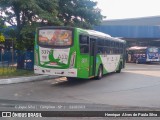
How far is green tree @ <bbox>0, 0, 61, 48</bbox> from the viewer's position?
60.8 ft

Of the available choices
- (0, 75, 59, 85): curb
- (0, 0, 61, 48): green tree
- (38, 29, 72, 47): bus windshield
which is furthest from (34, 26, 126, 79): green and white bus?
(0, 0, 61, 48): green tree

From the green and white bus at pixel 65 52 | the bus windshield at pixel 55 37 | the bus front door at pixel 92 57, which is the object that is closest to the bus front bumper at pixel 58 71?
the green and white bus at pixel 65 52

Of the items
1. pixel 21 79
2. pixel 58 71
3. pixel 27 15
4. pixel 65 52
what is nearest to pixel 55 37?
pixel 65 52

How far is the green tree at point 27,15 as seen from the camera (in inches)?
729

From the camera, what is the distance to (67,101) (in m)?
10.5

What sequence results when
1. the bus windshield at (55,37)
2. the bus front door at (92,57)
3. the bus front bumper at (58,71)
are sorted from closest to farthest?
the bus front bumper at (58,71) < the bus windshield at (55,37) < the bus front door at (92,57)

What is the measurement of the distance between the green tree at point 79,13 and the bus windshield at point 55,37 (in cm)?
637

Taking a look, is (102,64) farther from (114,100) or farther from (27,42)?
(114,100)

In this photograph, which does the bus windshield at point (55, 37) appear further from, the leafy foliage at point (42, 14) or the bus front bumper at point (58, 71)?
the leafy foliage at point (42, 14)

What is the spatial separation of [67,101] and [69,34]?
198 inches

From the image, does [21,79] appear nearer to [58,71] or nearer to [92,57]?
[58,71]

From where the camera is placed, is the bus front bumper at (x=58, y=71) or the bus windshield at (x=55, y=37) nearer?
the bus front bumper at (x=58, y=71)

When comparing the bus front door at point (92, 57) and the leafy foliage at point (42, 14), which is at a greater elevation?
the leafy foliage at point (42, 14)

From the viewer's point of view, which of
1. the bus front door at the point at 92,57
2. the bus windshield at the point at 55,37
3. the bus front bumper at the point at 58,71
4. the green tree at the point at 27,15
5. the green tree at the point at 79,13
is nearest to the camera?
the bus front bumper at the point at 58,71
